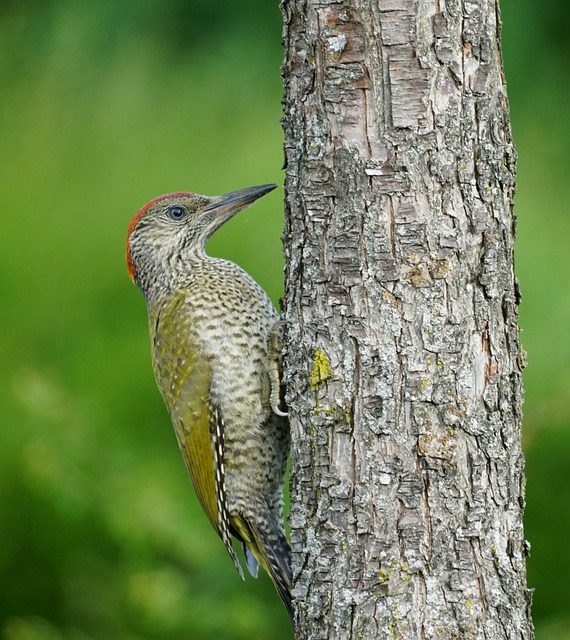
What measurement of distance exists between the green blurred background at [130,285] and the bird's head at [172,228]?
1015 millimetres

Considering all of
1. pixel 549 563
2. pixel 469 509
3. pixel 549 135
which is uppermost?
pixel 549 135

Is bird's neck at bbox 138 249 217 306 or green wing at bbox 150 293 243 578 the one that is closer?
green wing at bbox 150 293 243 578

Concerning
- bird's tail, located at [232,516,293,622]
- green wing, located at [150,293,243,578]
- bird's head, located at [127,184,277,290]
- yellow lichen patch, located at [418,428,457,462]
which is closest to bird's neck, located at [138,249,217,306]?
bird's head, located at [127,184,277,290]

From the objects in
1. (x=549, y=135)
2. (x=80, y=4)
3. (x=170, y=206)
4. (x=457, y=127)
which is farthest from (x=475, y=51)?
(x=80, y=4)

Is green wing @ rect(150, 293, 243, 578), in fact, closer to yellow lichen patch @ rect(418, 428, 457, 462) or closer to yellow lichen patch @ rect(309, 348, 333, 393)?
yellow lichen patch @ rect(309, 348, 333, 393)

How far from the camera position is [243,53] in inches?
239

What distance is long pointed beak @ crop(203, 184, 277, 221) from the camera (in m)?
3.58

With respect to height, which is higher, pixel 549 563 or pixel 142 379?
pixel 142 379

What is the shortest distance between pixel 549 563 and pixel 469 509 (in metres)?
2.41

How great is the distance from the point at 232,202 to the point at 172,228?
23cm

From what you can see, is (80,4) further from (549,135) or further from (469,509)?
(469,509)

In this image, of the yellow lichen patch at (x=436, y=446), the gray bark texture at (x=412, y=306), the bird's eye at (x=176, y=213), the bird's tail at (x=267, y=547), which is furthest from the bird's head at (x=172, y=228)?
the yellow lichen patch at (x=436, y=446)

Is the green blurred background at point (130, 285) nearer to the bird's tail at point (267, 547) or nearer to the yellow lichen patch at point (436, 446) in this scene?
the bird's tail at point (267, 547)

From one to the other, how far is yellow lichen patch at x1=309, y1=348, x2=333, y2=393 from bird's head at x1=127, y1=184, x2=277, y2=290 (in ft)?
4.14
